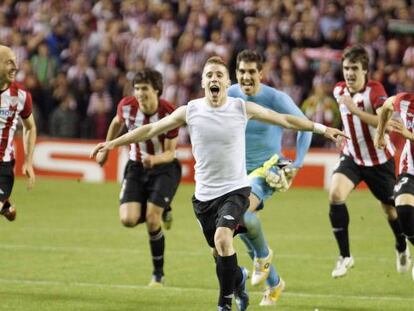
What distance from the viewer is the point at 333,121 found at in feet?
67.3

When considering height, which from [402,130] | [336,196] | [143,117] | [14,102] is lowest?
[336,196]

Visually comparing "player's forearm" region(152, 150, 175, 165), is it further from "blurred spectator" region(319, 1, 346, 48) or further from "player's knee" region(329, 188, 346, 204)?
"blurred spectator" region(319, 1, 346, 48)

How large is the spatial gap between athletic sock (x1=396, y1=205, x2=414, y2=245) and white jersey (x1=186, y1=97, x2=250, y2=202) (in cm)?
207

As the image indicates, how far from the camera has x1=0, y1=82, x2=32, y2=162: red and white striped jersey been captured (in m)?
10.3

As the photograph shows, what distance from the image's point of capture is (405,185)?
1014cm

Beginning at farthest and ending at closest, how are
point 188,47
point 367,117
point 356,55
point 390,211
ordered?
point 188,47 < point 390,211 < point 356,55 < point 367,117

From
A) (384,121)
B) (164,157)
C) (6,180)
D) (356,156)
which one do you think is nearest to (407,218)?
(384,121)

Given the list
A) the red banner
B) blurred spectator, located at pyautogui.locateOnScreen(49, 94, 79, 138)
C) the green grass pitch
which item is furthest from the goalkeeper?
blurred spectator, located at pyautogui.locateOnScreen(49, 94, 79, 138)

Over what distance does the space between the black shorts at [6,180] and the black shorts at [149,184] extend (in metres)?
1.39

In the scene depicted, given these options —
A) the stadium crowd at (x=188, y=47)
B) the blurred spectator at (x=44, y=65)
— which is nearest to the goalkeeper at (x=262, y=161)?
the stadium crowd at (x=188, y=47)

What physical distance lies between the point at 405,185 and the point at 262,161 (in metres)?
1.41

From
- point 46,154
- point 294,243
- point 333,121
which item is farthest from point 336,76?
point 294,243

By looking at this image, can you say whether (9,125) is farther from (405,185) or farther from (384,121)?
(405,185)

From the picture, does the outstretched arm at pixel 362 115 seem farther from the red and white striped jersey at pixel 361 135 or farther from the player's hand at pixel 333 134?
the player's hand at pixel 333 134
